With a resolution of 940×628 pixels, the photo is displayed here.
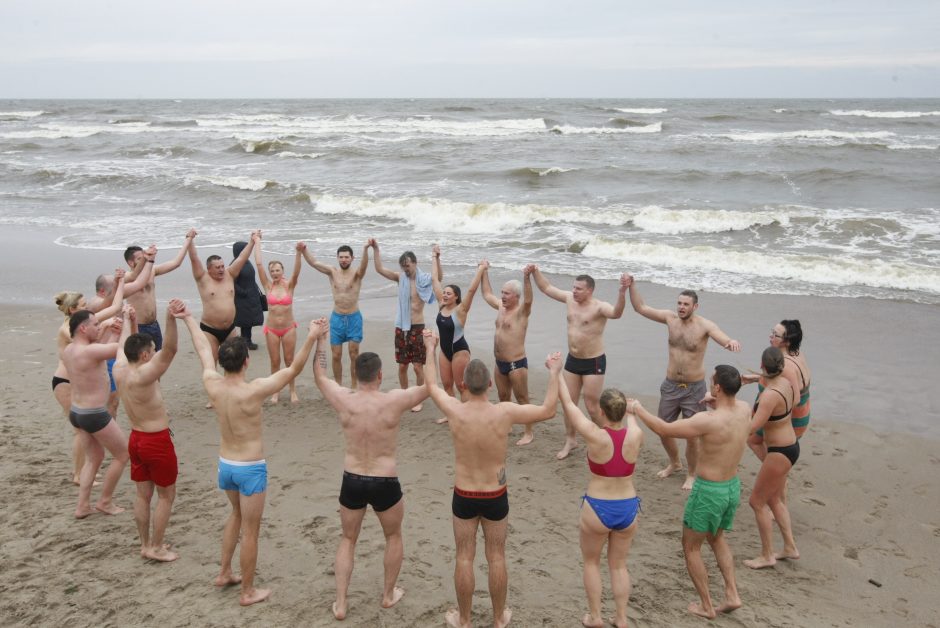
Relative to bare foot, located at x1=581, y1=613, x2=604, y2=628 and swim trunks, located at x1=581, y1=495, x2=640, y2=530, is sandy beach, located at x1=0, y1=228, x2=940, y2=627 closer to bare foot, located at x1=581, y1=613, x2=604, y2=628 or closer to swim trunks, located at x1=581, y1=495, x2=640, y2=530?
bare foot, located at x1=581, y1=613, x2=604, y2=628

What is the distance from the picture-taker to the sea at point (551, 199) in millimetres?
16531

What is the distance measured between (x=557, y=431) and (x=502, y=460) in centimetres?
378

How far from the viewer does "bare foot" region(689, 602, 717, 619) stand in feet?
17.3

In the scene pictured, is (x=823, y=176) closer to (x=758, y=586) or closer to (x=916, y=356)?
(x=916, y=356)

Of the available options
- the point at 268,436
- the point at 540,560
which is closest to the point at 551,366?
the point at 540,560

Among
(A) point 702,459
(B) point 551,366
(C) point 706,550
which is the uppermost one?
(B) point 551,366

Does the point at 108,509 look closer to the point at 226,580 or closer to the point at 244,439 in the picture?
the point at 226,580

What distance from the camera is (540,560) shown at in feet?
19.6

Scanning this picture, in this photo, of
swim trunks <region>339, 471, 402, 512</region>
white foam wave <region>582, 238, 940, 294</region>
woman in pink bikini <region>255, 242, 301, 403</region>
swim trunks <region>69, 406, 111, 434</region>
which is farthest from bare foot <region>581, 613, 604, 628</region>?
white foam wave <region>582, 238, 940, 294</region>

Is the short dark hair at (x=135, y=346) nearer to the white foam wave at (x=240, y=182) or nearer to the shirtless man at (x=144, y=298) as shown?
the shirtless man at (x=144, y=298)

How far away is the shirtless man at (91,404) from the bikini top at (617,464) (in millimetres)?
4127

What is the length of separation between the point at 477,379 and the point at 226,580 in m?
2.46

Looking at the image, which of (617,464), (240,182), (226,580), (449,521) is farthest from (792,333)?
(240,182)

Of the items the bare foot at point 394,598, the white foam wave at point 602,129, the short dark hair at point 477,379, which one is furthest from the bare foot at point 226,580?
the white foam wave at point 602,129
